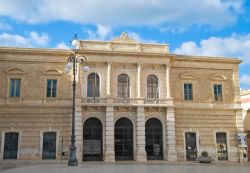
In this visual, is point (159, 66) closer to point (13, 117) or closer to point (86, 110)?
point (86, 110)

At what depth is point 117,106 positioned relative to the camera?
3008 cm

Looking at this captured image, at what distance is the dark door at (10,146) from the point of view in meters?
28.7

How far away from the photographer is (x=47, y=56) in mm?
30703

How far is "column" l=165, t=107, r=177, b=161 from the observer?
30062 millimetres

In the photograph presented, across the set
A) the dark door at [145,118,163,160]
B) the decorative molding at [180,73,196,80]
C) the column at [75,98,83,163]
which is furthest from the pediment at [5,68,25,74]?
the decorative molding at [180,73,196,80]

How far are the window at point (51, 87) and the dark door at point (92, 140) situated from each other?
413 cm

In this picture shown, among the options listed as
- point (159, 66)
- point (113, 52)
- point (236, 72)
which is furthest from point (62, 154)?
point (236, 72)

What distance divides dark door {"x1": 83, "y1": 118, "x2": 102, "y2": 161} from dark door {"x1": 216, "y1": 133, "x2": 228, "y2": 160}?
11.9 metres

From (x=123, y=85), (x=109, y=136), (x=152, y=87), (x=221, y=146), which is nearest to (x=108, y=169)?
(x=109, y=136)

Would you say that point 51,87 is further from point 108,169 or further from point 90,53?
point 108,169

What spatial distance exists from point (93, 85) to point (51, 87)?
3.93 metres

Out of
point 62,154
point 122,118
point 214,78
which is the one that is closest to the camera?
point 62,154

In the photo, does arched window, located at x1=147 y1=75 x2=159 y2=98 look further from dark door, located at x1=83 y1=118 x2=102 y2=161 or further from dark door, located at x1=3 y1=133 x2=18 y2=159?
dark door, located at x1=3 y1=133 x2=18 y2=159

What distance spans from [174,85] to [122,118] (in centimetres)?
629
